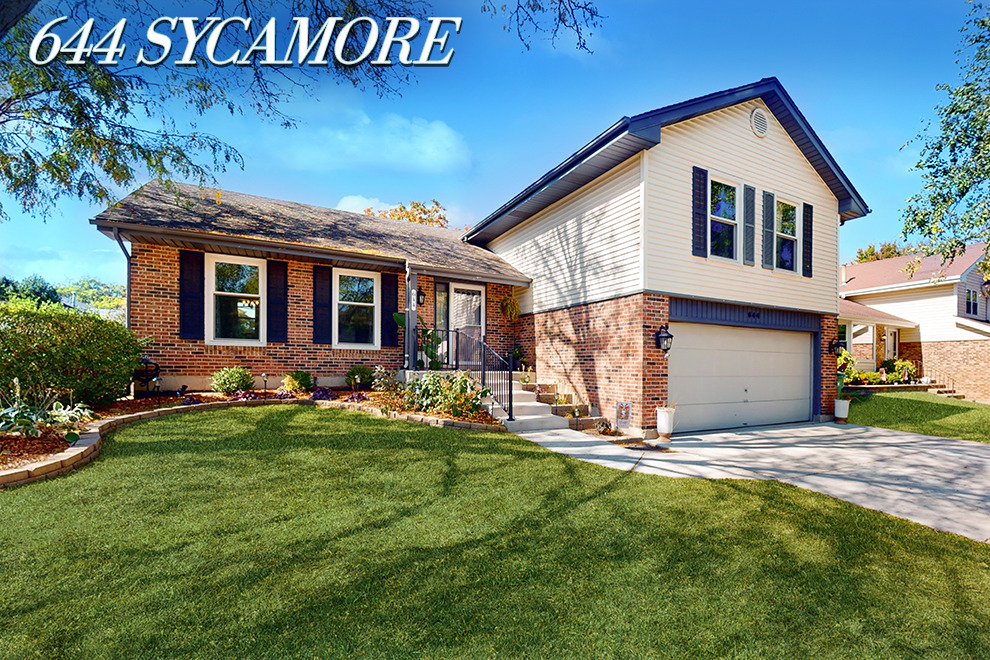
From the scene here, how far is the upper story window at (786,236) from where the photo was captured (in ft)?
31.4

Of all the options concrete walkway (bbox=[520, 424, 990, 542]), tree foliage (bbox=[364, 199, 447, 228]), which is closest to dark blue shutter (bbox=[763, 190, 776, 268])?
concrete walkway (bbox=[520, 424, 990, 542])

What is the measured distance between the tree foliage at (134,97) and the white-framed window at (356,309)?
326 cm

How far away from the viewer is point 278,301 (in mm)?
9469

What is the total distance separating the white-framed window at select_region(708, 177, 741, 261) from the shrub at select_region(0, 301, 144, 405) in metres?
10.7

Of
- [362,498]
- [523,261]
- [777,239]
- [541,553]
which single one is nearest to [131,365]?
[362,498]

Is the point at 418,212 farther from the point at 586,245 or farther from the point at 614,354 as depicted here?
the point at 614,354

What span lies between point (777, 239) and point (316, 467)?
1018 centimetres

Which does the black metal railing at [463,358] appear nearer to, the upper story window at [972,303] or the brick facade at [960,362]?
the brick facade at [960,362]

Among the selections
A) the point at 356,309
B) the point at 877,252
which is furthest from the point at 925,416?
Result: the point at 877,252

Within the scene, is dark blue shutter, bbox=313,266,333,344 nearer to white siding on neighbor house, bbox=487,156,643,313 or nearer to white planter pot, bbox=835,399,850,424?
white siding on neighbor house, bbox=487,156,643,313

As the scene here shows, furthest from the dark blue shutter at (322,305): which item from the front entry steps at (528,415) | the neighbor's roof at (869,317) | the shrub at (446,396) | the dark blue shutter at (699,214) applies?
the neighbor's roof at (869,317)

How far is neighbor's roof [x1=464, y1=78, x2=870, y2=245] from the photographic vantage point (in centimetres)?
754

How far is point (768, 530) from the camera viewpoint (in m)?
3.66

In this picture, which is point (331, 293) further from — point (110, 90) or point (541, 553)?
point (541, 553)
